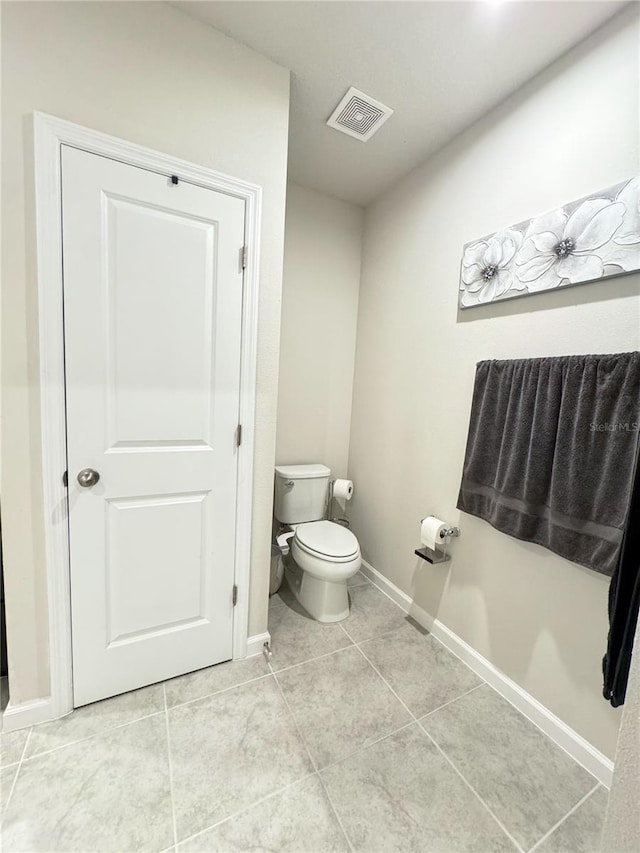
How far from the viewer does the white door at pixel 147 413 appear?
122 cm

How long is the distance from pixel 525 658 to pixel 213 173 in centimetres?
235

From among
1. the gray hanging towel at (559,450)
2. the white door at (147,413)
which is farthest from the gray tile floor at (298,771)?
the gray hanging towel at (559,450)

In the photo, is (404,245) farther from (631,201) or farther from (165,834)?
(165,834)

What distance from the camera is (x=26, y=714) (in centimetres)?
126

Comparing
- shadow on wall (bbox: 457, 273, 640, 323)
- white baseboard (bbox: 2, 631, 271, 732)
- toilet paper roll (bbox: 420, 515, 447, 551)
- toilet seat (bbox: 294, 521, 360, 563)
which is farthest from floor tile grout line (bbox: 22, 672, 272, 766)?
shadow on wall (bbox: 457, 273, 640, 323)

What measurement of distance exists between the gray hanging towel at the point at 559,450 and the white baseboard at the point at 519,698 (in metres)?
0.67

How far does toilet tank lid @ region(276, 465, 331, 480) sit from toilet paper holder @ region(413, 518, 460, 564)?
30.3 inches

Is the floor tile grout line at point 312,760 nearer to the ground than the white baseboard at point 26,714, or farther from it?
nearer to the ground

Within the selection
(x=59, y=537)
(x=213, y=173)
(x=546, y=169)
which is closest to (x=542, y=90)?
(x=546, y=169)

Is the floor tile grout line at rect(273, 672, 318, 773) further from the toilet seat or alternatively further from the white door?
the toilet seat

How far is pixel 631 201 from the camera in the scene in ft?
3.66

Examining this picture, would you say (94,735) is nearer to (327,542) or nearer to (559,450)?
(327,542)

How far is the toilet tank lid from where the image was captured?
2.19 metres

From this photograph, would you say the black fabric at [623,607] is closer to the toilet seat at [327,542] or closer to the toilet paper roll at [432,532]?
the toilet paper roll at [432,532]
